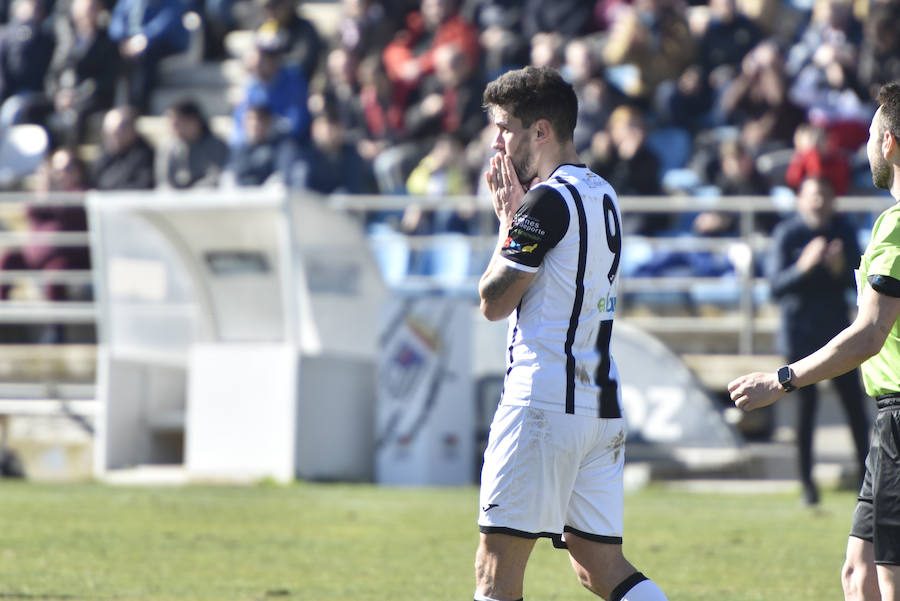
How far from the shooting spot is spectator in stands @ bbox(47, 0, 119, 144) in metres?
19.8

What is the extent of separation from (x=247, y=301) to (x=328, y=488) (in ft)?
8.41

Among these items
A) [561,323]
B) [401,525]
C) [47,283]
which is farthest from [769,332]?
[561,323]

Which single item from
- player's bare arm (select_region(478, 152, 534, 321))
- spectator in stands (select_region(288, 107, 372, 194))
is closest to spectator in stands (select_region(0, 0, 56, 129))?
spectator in stands (select_region(288, 107, 372, 194))

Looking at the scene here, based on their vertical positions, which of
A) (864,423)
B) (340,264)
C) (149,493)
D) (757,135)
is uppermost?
(757,135)

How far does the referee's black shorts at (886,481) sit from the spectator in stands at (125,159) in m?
13.4

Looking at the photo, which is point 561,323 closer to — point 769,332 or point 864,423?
point 864,423

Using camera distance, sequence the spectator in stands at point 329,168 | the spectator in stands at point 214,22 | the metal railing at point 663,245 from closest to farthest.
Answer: the metal railing at point 663,245, the spectator in stands at point 329,168, the spectator in stands at point 214,22

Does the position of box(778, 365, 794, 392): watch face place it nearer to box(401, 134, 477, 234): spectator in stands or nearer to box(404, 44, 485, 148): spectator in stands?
box(401, 134, 477, 234): spectator in stands

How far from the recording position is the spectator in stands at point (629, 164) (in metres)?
15.5

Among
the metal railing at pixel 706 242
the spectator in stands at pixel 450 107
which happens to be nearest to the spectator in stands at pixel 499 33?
the spectator in stands at pixel 450 107

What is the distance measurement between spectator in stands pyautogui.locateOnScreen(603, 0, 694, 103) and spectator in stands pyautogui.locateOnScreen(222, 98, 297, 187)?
3.78 meters

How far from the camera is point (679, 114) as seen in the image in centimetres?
1666

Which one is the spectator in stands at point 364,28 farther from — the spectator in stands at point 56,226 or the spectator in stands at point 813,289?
the spectator in stands at point 813,289

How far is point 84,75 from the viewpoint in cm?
2006
